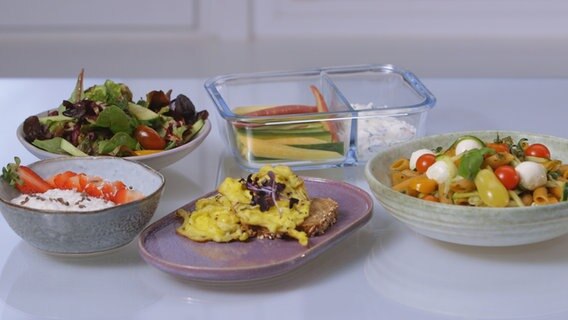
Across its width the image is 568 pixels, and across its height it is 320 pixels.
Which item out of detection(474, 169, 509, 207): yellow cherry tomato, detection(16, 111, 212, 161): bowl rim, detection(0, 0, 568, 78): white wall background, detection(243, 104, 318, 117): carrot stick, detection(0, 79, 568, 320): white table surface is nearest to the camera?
detection(0, 79, 568, 320): white table surface

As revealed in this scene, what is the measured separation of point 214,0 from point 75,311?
239cm

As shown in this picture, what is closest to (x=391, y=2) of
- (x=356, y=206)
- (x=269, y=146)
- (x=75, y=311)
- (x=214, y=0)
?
(x=214, y=0)

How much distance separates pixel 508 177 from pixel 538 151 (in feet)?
0.46

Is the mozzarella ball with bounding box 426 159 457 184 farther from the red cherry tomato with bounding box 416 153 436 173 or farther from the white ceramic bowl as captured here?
the white ceramic bowl

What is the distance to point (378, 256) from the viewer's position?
1.32 meters

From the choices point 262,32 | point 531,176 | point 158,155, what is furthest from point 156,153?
point 262,32

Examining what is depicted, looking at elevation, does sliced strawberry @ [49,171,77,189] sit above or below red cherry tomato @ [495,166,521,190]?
below

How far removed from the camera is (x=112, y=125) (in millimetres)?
1578

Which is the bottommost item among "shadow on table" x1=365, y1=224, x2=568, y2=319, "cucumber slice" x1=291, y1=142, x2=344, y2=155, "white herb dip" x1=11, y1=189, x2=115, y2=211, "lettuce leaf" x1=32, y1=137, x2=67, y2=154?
"shadow on table" x1=365, y1=224, x2=568, y2=319

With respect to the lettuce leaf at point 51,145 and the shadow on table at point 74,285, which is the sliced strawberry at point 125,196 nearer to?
the shadow on table at point 74,285

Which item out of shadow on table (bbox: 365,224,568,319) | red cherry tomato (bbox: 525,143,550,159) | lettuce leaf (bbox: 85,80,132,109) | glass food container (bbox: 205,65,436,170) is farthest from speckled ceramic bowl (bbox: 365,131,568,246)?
lettuce leaf (bbox: 85,80,132,109)

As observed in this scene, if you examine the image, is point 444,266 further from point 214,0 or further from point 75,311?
point 214,0

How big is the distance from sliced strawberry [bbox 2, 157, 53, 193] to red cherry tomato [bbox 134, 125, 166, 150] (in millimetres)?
244

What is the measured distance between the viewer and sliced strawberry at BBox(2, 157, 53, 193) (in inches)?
53.4
